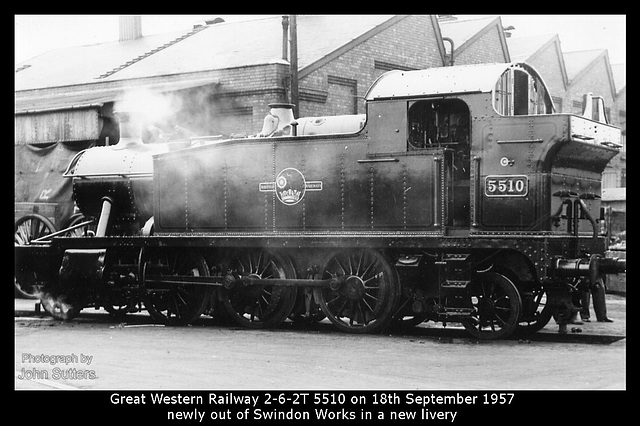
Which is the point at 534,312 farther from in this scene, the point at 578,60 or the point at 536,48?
the point at 578,60

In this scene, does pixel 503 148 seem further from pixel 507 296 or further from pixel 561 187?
pixel 507 296

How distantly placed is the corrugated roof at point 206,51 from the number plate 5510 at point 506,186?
1160 cm

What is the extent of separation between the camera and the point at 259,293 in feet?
43.8

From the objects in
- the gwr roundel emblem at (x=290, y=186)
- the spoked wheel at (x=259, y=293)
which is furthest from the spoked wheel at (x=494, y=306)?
the spoked wheel at (x=259, y=293)

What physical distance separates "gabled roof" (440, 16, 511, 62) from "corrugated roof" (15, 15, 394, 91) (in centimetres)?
483

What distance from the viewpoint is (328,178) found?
40.8 feet

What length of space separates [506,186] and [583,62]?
96.1ft

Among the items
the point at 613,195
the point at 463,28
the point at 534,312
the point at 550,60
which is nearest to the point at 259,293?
the point at 534,312

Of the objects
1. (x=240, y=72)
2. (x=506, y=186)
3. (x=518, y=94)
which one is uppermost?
(x=240, y=72)

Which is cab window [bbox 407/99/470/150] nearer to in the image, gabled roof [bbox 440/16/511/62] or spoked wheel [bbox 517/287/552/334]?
spoked wheel [bbox 517/287/552/334]

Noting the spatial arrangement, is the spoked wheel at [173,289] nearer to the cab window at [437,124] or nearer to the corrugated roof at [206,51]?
the cab window at [437,124]

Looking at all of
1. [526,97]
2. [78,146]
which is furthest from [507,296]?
[78,146]

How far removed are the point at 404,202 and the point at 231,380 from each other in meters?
3.93
